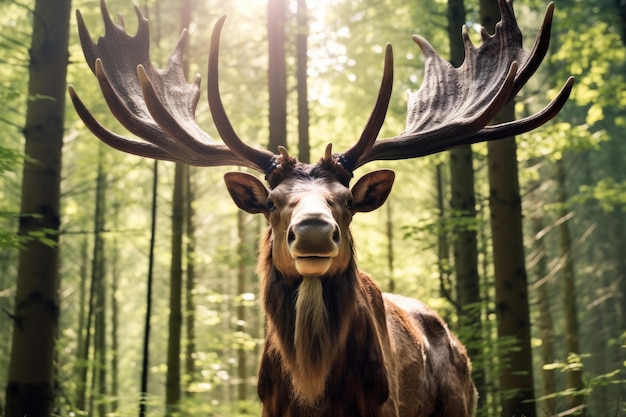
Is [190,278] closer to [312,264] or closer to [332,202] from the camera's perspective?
[332,202]

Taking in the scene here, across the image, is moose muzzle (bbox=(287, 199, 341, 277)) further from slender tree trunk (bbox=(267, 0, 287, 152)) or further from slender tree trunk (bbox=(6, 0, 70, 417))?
slender tree trunk (bbox=(267, 0, 287, 152))

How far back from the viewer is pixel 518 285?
7.48 metres

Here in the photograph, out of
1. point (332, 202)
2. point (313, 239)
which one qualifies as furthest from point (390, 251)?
point (313, 239)

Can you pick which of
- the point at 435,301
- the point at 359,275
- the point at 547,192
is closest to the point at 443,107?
the point at 359,275

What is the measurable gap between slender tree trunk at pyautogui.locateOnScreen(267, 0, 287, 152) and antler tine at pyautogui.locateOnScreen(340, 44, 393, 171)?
3861 millimetres

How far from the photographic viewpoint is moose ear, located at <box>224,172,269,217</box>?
4.53 m

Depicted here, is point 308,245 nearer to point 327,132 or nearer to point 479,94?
point 479,94

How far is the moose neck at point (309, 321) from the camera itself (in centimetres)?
396

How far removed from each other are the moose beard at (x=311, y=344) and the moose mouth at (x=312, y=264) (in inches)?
12.7

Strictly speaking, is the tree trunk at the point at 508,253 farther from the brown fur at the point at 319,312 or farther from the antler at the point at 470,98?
the brown fur at the point at 319,312

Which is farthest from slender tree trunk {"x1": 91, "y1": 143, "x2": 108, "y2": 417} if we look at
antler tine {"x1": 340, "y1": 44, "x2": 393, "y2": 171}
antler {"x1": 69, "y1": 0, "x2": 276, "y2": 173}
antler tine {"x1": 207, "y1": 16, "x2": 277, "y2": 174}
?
antler tine {"x1": 340, "y1": 44, "x2": 393, "y2": 171}

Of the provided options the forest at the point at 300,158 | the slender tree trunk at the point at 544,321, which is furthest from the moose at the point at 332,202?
the slender tree trunk at the point at 544,321

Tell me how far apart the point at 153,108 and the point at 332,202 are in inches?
61.3

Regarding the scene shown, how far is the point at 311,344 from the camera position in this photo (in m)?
3.96
